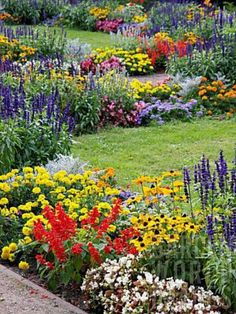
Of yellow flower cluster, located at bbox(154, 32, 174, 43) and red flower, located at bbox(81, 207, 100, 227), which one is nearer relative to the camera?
red flower, located at bbox(81, 207, 100, 227)

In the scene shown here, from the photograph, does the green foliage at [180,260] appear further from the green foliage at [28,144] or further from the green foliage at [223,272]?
the green foliage at [28,144]

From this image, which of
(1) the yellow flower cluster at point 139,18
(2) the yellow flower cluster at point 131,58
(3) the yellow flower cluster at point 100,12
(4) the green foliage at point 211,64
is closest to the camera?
(4) the green foliage at point 211,64

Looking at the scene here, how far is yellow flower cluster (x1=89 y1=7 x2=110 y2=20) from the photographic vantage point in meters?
22.4

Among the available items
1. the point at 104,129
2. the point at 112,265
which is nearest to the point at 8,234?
the point at 112,265

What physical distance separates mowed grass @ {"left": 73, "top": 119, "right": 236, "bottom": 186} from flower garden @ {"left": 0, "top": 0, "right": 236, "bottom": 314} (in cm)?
8

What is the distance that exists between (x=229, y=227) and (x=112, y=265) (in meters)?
0.88

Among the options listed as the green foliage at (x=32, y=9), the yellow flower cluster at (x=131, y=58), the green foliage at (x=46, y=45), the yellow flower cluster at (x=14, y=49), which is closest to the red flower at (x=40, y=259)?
the yellow flower cluster at (x=14, y=49)

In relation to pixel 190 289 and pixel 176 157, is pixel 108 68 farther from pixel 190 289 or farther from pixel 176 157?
pixel 190 289

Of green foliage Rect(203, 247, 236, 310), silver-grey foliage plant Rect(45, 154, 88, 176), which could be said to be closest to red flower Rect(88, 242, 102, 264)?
green foliage Rect(203, 247, 236, 310)

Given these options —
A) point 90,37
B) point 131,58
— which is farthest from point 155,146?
point 90,37

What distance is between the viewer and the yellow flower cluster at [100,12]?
22.4 m

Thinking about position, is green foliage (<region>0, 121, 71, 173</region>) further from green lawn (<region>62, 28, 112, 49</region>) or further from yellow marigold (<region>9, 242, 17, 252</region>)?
green lawn (<region>62, 28, 112, 49</region>)

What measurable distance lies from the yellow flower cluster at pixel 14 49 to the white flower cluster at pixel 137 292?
368 inches

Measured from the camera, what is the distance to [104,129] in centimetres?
1090
